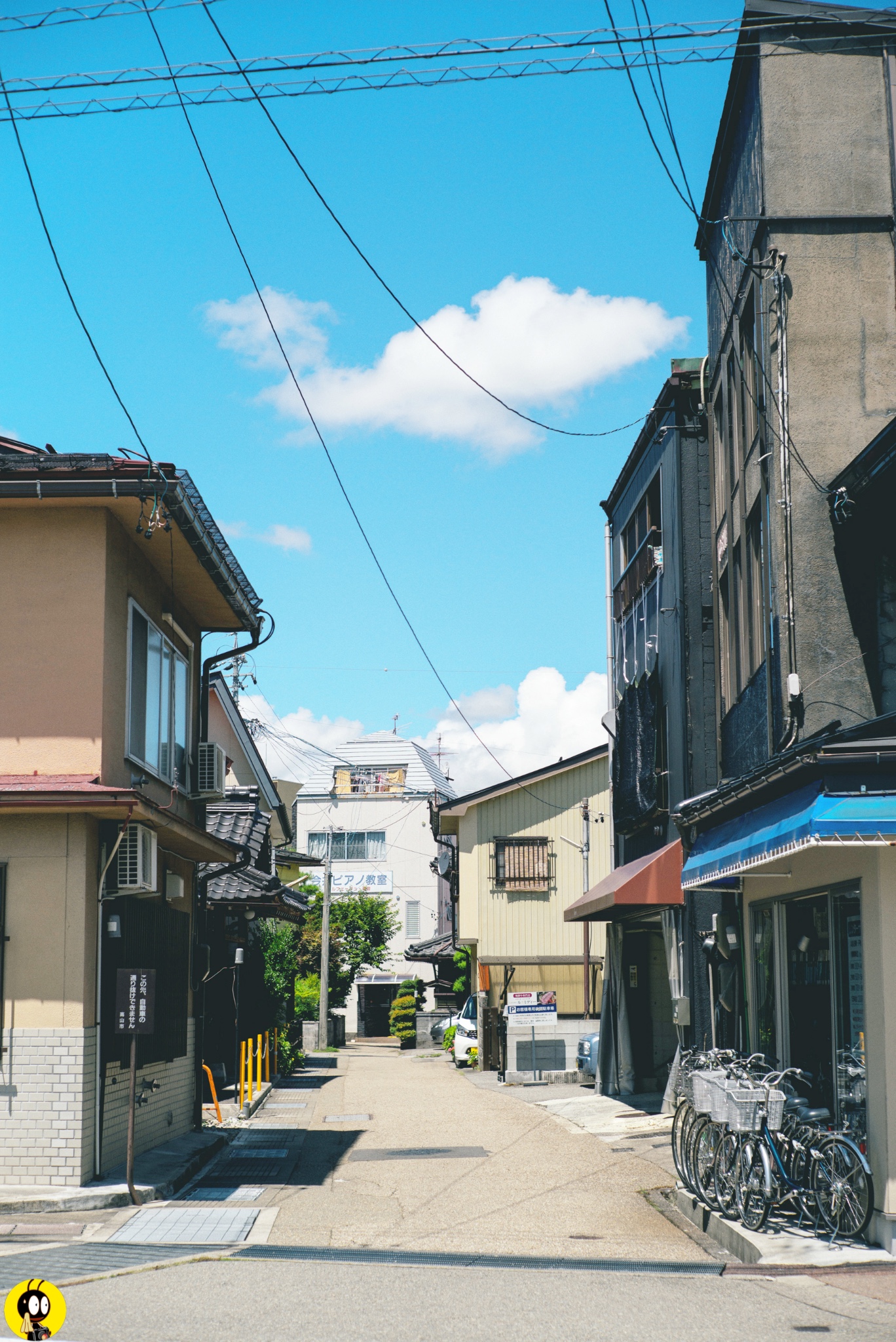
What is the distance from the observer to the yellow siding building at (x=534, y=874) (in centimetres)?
3462

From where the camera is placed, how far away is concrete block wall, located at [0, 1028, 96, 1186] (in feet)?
38.4

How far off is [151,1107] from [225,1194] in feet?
8.75

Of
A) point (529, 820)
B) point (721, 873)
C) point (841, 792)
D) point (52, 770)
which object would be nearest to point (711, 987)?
point (721, 873)

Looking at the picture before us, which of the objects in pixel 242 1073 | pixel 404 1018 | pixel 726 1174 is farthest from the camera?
pixel 404 1018

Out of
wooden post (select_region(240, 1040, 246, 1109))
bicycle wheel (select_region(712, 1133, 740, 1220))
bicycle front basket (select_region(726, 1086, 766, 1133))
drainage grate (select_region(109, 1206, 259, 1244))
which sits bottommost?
wooden post (select_region(240, 1040, 246, 1109))

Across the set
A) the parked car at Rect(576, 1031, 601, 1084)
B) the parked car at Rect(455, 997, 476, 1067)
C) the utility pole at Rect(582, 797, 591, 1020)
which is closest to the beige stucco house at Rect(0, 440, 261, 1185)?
the parked car at Rect(576, 1031, 601, 1084)

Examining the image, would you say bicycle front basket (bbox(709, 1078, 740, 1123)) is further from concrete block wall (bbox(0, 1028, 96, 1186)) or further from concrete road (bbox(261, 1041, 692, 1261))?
concrete block wall (bbox(0, 1028, 96, 1186))

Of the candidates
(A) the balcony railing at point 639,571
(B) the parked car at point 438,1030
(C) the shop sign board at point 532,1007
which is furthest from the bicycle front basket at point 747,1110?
(B) the parked car at point 438,1030

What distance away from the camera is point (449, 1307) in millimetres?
7750

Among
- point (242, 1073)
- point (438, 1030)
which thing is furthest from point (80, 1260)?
point (438, 1030)

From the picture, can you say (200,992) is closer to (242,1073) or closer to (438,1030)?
(242,1073)

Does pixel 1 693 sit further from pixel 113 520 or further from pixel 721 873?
pixel 721 873

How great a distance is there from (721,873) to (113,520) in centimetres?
693

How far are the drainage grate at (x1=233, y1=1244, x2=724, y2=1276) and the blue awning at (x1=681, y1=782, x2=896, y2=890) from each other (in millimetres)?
3006
